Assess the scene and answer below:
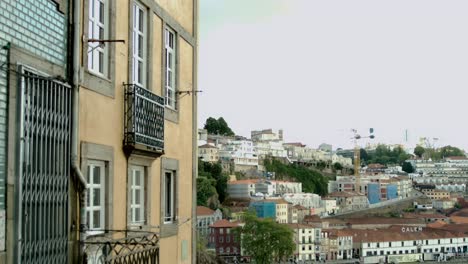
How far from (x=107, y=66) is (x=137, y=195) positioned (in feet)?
5.18

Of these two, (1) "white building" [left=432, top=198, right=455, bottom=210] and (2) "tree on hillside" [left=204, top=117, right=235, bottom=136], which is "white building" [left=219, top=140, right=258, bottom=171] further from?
(1) "white building" [left=432, top=198, right=455, bottom=210]

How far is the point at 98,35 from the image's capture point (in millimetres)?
5996

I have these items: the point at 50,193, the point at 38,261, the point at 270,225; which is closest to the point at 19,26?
the point at 50,193

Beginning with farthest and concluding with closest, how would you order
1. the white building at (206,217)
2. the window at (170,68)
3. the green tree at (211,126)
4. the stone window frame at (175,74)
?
the green tree at (211,126) → the white building at (206,217) → the window at (170,68) → the stone window frame at (175,74)

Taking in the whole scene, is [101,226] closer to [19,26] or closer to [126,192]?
[126,192]

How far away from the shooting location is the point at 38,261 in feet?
15.9

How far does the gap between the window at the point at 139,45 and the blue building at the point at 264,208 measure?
335ft

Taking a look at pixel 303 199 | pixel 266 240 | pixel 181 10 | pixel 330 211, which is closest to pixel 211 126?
pixel 303 199

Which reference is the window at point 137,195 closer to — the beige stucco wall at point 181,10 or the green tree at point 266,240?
the beige stucco wall at point 181,10

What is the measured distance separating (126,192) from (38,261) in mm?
1791

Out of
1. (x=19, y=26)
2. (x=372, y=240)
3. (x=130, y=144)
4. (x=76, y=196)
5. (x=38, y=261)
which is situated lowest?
(x=372, y=240)

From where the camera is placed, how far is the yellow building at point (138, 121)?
581 cm

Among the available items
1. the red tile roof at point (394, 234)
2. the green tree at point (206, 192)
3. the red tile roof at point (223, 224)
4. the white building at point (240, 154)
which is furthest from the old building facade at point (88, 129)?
the white building at point (240, 154)

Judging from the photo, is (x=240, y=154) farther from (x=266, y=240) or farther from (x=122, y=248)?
(x=122, y=248)
